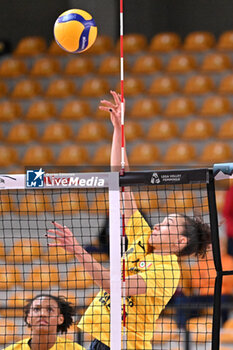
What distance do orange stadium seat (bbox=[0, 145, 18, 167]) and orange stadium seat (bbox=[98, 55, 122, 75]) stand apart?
5.88 feet

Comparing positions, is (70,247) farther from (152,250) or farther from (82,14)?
(82,14)

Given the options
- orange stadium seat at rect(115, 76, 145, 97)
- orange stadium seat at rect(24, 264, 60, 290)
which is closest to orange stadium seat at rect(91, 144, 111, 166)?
orange stadium seat at rect(115, 76, 145, 97)

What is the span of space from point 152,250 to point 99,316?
472mm

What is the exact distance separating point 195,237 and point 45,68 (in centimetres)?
634

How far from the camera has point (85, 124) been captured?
870 centimetres

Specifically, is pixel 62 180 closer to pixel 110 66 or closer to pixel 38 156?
pixel 38 156

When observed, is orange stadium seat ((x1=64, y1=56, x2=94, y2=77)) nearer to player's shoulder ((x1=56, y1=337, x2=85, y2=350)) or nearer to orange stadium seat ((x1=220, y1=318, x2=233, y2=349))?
orange stadium seat ((x1=220, y1=318, x2=233, y2=349))

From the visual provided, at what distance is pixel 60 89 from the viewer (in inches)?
360

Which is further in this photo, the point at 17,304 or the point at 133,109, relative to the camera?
the point at 133,109

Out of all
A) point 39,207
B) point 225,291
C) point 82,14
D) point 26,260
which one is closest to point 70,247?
point 82,14

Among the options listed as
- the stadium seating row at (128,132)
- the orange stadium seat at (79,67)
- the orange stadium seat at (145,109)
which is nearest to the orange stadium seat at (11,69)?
the orange stadium seat at (79,67)

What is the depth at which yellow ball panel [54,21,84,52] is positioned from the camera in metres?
4.18

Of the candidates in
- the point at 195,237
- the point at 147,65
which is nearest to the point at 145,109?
the point at 147,65

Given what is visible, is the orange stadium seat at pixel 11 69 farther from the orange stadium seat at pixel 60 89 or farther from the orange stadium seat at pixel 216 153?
the orange stadium seat at pixel 216 153
